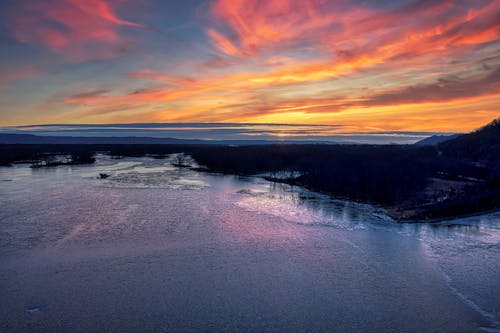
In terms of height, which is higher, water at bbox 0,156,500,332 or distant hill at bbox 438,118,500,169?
distant hill at bbox 438,118,500,169

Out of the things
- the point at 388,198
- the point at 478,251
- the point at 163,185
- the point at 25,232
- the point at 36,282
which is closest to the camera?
the point at 36,282

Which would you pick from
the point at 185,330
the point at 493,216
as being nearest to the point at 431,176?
the point at 493,216

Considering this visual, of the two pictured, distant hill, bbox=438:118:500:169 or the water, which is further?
distant hill, bbox=438:118:500:169

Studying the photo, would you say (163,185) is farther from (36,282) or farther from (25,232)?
(36,282)

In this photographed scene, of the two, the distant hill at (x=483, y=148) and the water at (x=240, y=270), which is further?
the distant hill at (x=483, y=148)

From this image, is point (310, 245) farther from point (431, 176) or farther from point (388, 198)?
point (431, 176)

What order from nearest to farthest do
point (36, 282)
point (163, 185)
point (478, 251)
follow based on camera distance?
1. point (36, 282)
2. point (478, 251)
3. point (163, 185)

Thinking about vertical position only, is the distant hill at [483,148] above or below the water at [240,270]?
above

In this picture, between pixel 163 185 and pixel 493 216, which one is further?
pixel 163 185
